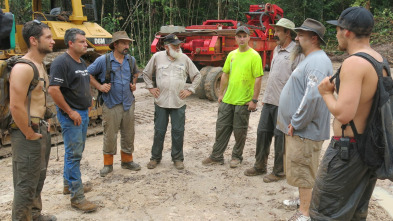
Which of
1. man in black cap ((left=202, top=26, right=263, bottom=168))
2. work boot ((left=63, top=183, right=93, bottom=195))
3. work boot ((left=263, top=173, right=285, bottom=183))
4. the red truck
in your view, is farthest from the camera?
the red truck

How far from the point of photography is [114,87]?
4605mm

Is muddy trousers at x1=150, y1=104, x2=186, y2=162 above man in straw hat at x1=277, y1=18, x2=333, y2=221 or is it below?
below

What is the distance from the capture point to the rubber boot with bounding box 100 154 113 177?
4.74m

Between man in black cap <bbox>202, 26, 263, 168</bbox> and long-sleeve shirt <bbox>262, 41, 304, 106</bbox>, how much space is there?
32cm

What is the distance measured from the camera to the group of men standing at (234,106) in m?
2.46

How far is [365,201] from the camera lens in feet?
8.58

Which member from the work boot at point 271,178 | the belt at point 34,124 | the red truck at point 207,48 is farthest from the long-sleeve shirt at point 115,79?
the red truck at point 207,48

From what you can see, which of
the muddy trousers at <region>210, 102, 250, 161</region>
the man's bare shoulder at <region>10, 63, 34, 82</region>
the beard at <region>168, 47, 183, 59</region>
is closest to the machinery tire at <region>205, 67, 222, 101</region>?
the muddy trousers at <region>210, 102, 250, 161</region>

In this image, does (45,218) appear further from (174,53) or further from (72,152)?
(174,53)

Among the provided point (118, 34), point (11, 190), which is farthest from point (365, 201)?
point (11, 190)

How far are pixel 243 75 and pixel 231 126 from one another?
2.46 ft

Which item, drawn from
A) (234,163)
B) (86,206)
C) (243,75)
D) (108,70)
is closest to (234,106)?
(243,75)

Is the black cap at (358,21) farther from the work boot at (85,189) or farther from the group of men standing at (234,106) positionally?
the work boot at (85,189)

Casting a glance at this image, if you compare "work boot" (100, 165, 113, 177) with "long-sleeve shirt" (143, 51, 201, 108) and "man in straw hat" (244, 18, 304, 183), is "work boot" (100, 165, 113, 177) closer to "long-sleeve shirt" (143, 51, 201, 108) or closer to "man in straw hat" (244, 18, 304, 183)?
"long-sleeve shirt" (143, 51, 201, 108)
